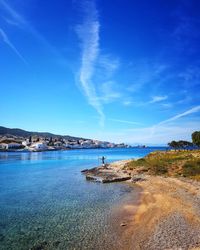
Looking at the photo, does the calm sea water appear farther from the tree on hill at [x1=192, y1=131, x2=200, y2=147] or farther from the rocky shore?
the tree on hill at [x1=192, y1=131, x2=200, y2=147]

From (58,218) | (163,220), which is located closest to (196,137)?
(163,220)

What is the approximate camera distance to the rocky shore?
53.3ft

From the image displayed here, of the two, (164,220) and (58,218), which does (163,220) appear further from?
(58,218)

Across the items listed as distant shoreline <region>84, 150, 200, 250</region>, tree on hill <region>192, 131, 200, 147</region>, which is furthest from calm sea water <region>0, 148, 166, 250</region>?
tree on hill <region>192, 131, 200, 147</region>

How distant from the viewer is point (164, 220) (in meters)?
20.7

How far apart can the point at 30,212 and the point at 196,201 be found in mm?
17136

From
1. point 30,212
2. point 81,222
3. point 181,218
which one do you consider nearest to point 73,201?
point 30,212

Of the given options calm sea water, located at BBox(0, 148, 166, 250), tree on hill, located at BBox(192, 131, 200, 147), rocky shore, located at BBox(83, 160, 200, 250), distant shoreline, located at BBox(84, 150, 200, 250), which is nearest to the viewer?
rocky shore, located at BBox(83, 160, 200, 250)

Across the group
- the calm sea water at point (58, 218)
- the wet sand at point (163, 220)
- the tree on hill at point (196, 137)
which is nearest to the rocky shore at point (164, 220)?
the wet sand at point (163, 220)

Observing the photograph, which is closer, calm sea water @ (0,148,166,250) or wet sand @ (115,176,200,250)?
wet sand @ (115,176,200,250)

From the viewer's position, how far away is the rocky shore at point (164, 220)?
16250 mm

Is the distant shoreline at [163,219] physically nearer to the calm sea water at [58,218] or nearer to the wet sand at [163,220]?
the wet sand at [163,220]

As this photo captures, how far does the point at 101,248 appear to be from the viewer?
16250mm

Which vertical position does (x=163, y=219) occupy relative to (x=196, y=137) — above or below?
below
